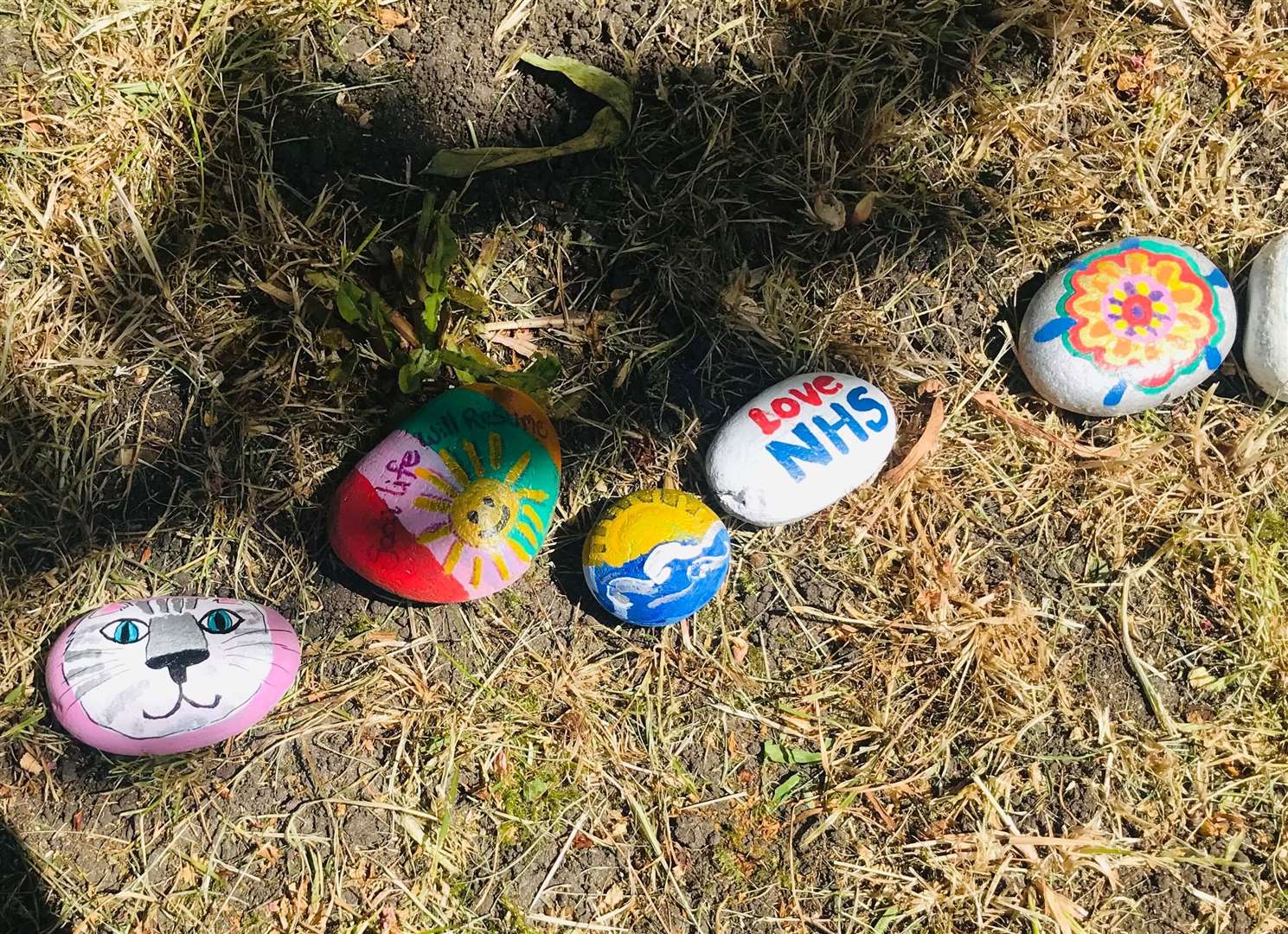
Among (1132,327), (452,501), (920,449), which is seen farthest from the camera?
(920,449)

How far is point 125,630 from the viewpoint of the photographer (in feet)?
6.23

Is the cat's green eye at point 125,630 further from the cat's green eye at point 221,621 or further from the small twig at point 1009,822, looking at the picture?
the small twig at point 1009,822

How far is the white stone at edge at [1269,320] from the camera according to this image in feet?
6.56

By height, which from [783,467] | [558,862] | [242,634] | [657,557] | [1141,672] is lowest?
[558,862]

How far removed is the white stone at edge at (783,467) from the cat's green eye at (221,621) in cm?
101

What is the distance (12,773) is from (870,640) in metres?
1.86

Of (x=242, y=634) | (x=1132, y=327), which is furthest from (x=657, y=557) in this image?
(x=1132, y=327)

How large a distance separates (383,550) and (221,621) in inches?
15.1

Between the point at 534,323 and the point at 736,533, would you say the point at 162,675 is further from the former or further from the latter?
the point at 736,533

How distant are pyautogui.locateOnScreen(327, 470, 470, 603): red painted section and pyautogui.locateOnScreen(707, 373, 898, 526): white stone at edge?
581 millimetres

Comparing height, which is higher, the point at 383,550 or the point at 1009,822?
the point at 383,550

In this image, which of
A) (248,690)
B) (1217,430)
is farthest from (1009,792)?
(248,690)

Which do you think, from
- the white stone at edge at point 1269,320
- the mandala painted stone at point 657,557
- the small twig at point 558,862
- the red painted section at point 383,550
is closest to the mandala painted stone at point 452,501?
the red painted section at point 383,550

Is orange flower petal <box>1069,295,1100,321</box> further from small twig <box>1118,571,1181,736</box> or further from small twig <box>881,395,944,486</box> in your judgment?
small twig <box>1118,571,1181,736</box>
